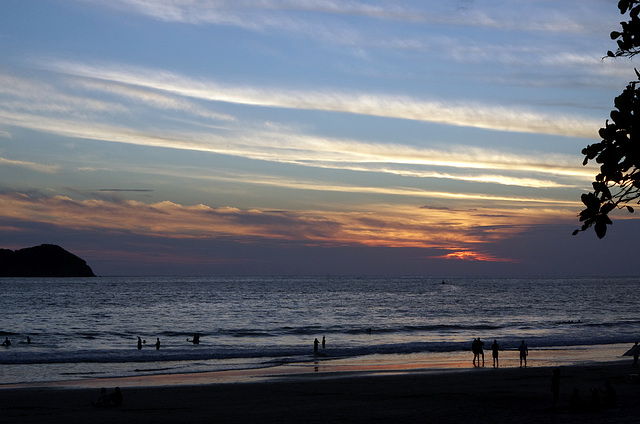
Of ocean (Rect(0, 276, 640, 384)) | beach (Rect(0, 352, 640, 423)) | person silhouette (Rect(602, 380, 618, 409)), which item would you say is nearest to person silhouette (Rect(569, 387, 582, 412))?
beach (Rect(0, 352, 640, 423))

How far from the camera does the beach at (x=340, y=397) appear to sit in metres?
23.3

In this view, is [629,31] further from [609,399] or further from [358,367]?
[358,367]

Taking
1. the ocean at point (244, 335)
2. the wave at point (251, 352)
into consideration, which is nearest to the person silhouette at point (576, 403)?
the ocean at point (244, 335)

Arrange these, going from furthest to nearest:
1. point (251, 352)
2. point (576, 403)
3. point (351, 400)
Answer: point (251, 352), point (351, 400), point (576, 403)

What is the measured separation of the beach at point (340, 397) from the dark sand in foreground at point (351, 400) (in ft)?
0.13

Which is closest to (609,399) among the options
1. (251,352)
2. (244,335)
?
(251,352)

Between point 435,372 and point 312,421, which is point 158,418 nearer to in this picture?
point 312,421

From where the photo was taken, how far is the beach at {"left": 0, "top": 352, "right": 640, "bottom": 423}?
23.3 metres

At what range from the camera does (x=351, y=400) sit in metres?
27.4

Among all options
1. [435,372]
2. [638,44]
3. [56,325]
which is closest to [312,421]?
[435,372]

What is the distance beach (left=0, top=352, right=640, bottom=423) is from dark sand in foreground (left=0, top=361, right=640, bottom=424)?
4 centimetres

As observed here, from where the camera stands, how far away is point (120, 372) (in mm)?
40469

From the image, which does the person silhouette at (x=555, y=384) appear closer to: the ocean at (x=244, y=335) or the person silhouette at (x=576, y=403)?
the person silhouette at (x=576, y=403)

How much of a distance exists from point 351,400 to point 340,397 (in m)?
1.03
